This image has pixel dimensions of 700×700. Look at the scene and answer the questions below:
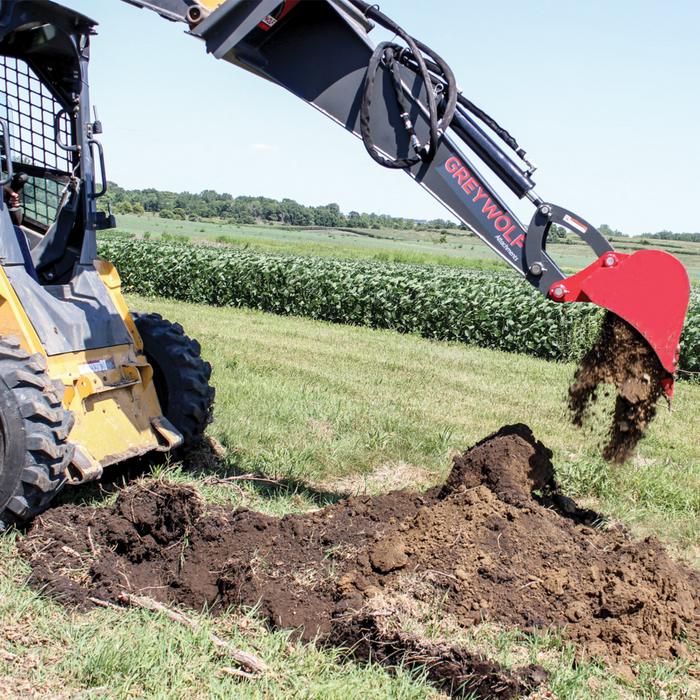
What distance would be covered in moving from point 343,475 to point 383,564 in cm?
185

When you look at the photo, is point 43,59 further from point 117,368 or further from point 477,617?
point 477,617

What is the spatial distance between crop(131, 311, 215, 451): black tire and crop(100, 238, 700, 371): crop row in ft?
26.5

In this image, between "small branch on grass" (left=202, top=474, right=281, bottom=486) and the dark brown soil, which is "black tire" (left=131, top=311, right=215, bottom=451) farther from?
the dark brown soil

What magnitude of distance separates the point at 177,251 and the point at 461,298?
31.1 feet

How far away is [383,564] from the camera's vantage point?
3389mm

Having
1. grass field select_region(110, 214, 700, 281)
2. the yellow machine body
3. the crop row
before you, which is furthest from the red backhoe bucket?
grass field select_region(110, 214, 700, 281)

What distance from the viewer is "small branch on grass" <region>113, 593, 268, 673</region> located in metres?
2.72

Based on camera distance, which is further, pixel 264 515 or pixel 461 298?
pixel 461 298

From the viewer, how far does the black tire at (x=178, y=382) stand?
4668 mm

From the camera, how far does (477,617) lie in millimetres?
3104

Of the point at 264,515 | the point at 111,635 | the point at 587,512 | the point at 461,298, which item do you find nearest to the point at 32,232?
the point at 264,515

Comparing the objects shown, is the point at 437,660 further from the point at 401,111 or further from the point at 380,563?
the point at 401,111

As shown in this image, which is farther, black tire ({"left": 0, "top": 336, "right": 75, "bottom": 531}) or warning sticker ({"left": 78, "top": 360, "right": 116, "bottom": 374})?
warning sticker ({"left": 78, "top": 360, "right": 116, "bottom": 374})

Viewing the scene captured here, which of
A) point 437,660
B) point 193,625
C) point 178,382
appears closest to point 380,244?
point 178,382
